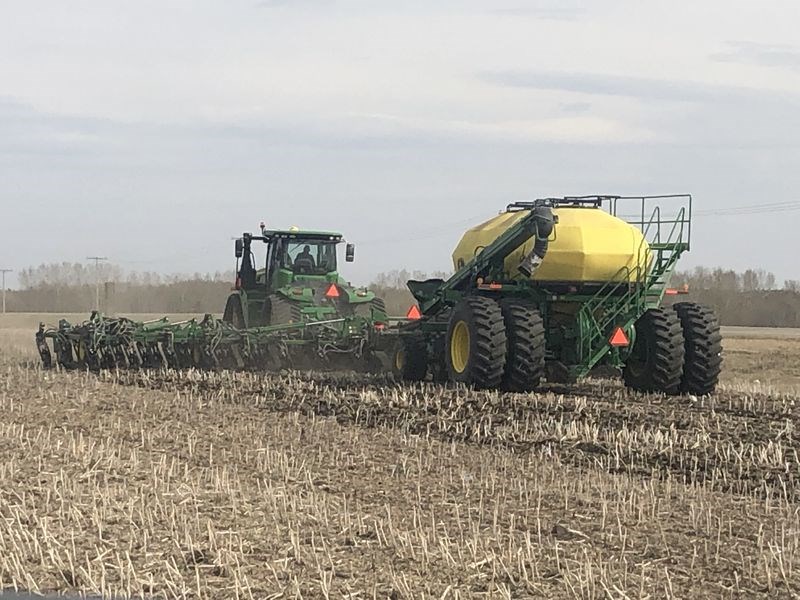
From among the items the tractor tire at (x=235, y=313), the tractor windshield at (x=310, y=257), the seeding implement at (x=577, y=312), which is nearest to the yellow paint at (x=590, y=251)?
the seeding implement at (x=577, y=312)

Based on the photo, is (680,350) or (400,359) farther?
(400,359)

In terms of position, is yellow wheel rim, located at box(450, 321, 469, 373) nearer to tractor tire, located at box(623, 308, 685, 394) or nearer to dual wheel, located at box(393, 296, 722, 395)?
dual wheel, located at box(393, 296, 722, 395)

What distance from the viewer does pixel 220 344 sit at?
1919 centimetres

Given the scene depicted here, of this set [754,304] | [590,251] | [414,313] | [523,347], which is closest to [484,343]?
[523,347]

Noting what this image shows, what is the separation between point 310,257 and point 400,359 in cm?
462

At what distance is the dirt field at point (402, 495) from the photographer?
649 cm

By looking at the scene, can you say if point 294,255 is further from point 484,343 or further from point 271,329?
point 484,343

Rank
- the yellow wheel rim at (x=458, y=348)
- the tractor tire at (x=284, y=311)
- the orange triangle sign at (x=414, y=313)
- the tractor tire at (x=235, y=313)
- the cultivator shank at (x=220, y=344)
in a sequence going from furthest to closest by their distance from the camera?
the tractor tire at (x=235, y=313), the tractor tire at (x=284, y=311), the cultivator shank at (x=220, y=344), the orange triangle sign at (x=414, y=313), the yellow wheel rim at (x=458, y=348)

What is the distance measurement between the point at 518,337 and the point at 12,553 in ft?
27.5

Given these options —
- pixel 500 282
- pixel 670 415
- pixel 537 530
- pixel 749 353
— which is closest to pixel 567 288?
pixel 500 282

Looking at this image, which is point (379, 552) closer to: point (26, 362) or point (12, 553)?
point (12, 553)

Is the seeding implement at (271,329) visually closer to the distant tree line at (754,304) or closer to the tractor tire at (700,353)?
the tractor tire at (700,353)

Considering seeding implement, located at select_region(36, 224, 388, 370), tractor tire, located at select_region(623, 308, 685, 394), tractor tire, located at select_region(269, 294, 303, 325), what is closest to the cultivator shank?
seeding implement, located at select_region(36, 224, 388, 370)

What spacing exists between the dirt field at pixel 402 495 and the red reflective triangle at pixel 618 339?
2.19 ft
